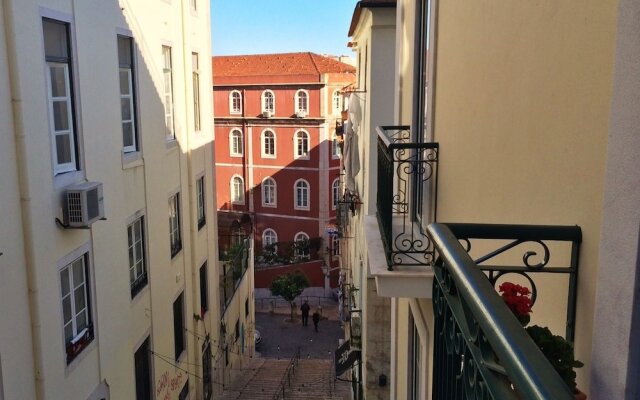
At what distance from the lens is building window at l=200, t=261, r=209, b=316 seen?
17.1m

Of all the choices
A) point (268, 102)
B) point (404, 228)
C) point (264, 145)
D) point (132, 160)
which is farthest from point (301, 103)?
point (404, 228)

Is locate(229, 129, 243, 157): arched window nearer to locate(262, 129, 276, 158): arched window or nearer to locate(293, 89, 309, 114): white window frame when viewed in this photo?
locate(262, 129, 276, 158): arched window

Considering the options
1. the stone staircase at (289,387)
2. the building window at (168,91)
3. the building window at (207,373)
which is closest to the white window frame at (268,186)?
the stone staircase at (289,387)

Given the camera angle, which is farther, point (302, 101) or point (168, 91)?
point (302, 101)

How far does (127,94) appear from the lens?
1130 centimetres

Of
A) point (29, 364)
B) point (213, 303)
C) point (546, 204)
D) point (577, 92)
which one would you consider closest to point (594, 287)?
point (546, 204)

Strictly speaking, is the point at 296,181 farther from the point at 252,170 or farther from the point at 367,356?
the point at 367,356

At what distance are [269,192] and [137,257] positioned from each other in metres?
28.9

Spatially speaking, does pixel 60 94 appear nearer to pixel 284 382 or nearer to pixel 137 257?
pixel 137 257

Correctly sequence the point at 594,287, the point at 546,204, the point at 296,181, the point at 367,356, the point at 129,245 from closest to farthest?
the point at 594,287 < the point at 546,204 < the point at 129,245 < the point at 367,356 < the point at 296,181

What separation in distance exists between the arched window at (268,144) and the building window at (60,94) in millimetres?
31245

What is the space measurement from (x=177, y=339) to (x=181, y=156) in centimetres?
453

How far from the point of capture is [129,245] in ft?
37.1

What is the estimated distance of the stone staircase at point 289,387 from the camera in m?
18.6
